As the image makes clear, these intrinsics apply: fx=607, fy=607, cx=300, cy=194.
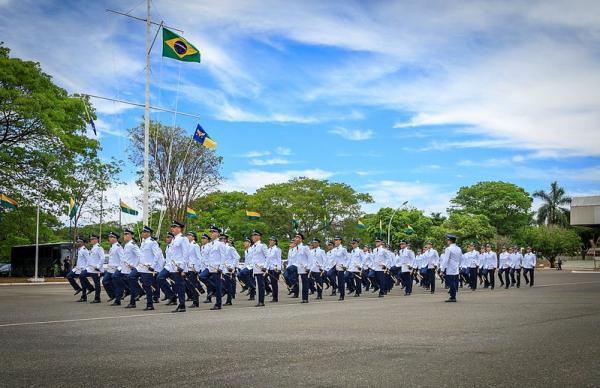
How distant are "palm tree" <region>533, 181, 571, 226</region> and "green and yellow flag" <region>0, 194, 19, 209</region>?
90.0 meters

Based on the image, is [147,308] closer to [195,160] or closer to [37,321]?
[37,321]

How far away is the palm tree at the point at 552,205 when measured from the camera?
10231 cm

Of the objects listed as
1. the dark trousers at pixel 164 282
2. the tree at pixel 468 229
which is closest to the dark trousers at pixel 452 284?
the dark trousers at pixel 164 282

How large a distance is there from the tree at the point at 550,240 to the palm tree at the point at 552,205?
54.3ft

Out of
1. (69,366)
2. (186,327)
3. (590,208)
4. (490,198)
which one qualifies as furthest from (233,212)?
(69,366)

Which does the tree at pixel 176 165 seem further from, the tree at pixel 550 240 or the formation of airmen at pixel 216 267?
the tree at pixel 550 240

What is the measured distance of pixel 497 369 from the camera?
6.55 meters

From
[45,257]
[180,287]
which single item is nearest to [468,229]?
[45,257]

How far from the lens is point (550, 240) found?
3189 inches

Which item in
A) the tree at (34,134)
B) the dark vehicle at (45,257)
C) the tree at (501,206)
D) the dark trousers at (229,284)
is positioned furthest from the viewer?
the tree at (501,206)

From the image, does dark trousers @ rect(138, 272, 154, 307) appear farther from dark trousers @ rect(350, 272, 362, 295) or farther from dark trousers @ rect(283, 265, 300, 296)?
dark trousers @ rect(350, 272, 362, 295)

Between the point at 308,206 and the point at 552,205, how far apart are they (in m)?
60.1

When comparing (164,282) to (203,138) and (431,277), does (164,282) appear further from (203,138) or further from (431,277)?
(203,138)

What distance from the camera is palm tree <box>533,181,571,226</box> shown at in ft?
336
